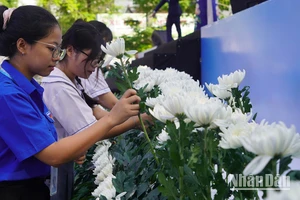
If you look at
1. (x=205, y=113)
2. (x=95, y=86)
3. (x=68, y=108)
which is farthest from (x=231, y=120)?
(x=95, y=86)

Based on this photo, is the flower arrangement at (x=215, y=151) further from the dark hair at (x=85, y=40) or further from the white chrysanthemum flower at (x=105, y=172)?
the dark hair at (x=85, y=40)

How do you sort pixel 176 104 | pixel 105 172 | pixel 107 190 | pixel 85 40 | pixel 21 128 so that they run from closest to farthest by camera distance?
1. pixel 176 104
2. pixel 107 190
3. pixel 21 128
4. pixel 105 172
5. pixel 85 40

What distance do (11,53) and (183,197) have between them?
1044 mm

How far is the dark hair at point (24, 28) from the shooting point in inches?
79.5

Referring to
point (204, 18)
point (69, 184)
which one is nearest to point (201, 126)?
point (69, 184)

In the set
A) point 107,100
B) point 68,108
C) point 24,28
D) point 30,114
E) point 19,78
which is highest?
point 24,28

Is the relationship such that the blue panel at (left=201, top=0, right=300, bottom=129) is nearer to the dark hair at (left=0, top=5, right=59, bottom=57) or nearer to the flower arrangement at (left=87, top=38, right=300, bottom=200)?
the flower arrangement at (left=87, top=38, right=300, bottom=200)

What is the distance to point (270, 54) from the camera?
3.36 meters

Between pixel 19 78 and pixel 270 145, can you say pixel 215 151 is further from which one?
pixel 19 78

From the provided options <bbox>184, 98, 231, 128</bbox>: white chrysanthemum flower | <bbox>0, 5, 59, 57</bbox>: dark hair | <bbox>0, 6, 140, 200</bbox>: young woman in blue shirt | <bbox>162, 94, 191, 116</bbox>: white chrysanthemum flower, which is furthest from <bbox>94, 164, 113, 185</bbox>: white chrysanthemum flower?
<bbox>184, 98, 231, 128</bbox>: white chrysanthemum flower

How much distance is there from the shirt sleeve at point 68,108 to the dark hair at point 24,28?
43 cm

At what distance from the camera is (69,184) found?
2477 mm

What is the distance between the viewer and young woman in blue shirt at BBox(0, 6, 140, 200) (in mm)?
1827

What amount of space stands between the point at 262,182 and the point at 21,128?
1.07 meters
